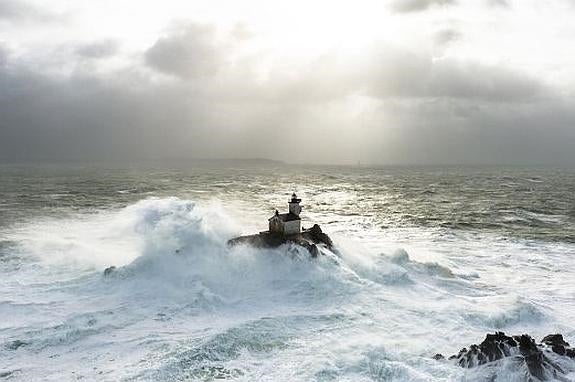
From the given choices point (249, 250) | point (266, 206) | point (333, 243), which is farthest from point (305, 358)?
point (266, 206)

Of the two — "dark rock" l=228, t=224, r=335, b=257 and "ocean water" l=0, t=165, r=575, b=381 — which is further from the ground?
"dark rock" l=228, t=224, r=335, b=257

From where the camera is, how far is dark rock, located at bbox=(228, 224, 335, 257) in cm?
2345

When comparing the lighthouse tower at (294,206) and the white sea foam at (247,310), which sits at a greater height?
the lighthouse tower at (294,206)

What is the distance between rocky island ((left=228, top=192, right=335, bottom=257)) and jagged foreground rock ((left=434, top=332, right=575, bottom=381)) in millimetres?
9789

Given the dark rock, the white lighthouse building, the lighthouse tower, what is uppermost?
the lighthouse tower

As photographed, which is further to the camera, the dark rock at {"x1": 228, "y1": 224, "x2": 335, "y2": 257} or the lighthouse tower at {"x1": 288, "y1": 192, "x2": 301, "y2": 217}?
the lighthouse tower at {"x1": 288, "y1": 192, "x2": 301, "y2": 217}

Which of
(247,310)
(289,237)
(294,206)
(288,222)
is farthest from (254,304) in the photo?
(294,206)

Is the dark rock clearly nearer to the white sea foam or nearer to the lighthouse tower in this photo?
the white sea foam

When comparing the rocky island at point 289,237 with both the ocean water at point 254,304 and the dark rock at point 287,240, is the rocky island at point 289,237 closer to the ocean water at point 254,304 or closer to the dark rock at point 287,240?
the dark rock at point 287,240

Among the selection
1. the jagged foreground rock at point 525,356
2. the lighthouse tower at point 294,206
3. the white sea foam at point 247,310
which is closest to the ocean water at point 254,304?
the white sea foam at point 247,310

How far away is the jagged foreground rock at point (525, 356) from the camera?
13.8 metres

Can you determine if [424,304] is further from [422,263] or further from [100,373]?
[100,373]

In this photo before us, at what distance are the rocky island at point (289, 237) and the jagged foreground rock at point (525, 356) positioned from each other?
979 centimetres

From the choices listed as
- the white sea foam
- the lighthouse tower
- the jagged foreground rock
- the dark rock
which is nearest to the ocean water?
the white sea foam
